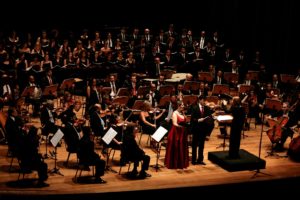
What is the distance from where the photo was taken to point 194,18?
67.0 ft

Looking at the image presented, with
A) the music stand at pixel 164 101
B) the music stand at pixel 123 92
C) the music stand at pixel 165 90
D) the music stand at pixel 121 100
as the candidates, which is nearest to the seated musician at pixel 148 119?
the music stand at pixel 164 101

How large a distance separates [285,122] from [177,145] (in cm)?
290

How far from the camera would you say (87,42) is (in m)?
17.4

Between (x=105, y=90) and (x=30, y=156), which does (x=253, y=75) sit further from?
(x=30, y=156)

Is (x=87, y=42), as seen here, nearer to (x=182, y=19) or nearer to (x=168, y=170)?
(x=182, y=19)

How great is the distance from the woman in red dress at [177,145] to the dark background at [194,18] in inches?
376

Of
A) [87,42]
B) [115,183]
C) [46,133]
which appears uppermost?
[87,42]

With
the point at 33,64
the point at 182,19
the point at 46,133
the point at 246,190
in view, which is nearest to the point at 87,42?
the point at 33,64

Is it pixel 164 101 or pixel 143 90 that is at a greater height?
pixel 143 90

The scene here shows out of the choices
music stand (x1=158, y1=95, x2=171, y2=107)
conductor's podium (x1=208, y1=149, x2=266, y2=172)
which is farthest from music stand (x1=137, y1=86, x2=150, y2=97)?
conductor's podium (x1=208, y1=149, x2=266, y2=172)

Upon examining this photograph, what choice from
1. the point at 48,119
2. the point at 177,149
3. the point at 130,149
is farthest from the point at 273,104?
the point at 48,119

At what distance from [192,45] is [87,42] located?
415cm

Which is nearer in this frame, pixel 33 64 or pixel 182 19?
pixel 33 64

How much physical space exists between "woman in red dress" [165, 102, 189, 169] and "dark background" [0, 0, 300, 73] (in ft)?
31.3
